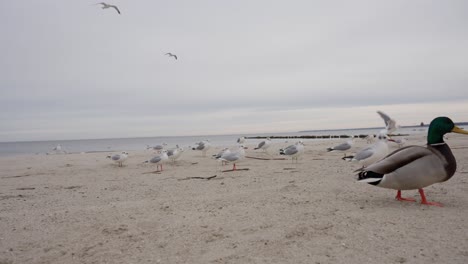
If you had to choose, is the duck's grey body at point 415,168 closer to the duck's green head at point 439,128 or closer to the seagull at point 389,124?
the duck's green head at point 439,128

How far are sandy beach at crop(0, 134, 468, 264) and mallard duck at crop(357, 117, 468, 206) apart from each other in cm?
41

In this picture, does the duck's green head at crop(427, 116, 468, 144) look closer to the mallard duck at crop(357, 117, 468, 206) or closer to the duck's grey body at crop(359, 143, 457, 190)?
the mallard duck at crop(357, 117, 468, 206)

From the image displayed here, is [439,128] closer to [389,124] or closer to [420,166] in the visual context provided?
[420,166]

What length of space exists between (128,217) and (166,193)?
7.43ft

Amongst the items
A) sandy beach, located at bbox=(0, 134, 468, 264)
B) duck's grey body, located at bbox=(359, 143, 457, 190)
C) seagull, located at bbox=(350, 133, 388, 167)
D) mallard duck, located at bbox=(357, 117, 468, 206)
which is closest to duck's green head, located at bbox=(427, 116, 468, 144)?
mallard duck, located at bbox=(357, 117, 468, 206)

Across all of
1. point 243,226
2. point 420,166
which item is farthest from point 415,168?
point 243,226

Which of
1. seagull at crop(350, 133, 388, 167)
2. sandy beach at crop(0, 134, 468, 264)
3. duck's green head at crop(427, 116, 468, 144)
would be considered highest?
duck's green head at crop(427, 116, 468, 144)

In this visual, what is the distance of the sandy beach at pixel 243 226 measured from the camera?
3846 millimetres

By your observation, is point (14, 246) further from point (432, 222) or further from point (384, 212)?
point (432, 222)

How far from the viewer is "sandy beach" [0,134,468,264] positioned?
385 centimetres

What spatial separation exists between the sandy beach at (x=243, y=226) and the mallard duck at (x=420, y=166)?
1.35ft

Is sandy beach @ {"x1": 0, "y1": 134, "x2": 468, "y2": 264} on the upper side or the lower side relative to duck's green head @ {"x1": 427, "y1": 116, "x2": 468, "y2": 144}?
lower

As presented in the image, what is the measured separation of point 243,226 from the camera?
486cm

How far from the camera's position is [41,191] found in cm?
910
